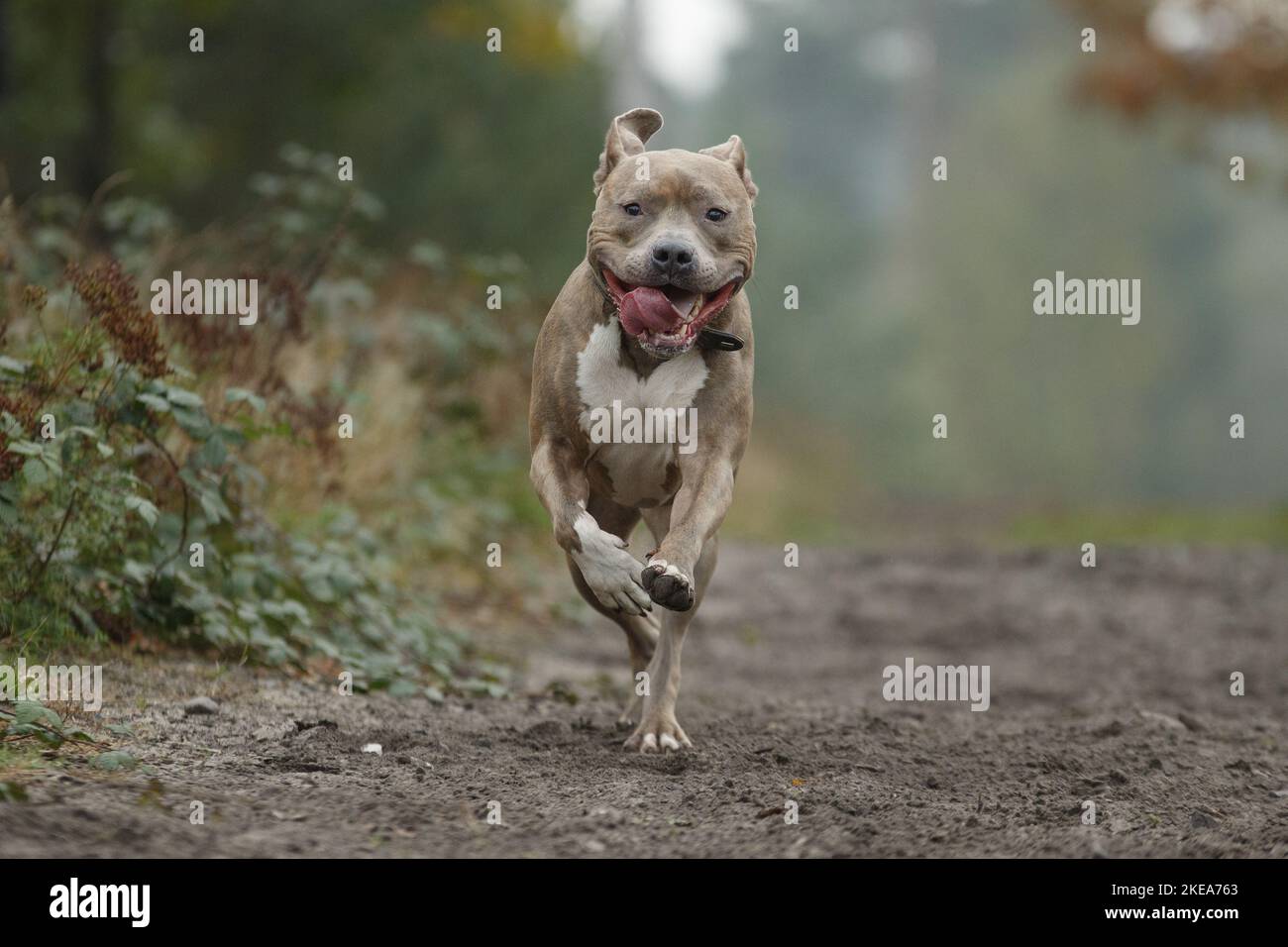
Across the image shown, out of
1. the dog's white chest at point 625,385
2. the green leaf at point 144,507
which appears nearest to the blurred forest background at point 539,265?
the green leaf at point 144,507

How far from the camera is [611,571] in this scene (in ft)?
16.8

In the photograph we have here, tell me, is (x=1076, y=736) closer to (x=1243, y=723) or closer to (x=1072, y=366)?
(x=1243, y=723)

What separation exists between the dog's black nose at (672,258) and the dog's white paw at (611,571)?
0.89 m

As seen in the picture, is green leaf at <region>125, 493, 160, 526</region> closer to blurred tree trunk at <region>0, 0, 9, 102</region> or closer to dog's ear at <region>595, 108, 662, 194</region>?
dog's ear at <region>595, 108, 662, 194</region>

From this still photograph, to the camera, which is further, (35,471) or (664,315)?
(664,315)

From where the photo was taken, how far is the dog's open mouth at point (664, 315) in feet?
16.7

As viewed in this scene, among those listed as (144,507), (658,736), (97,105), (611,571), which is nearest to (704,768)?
(658,736)

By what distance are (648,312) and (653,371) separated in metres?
0.36

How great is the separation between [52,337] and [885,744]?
3.79m

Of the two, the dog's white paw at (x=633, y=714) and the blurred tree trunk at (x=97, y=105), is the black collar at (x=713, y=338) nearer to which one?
the dog's white paw at (x=633, y=714)

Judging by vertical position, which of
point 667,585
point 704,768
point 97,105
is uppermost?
point 97,105

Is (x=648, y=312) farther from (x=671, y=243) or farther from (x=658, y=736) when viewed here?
(x=658, y=736)

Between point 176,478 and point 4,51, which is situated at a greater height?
point 4,51

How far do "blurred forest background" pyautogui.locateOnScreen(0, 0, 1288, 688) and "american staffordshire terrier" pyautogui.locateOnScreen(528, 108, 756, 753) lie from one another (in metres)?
1.32
